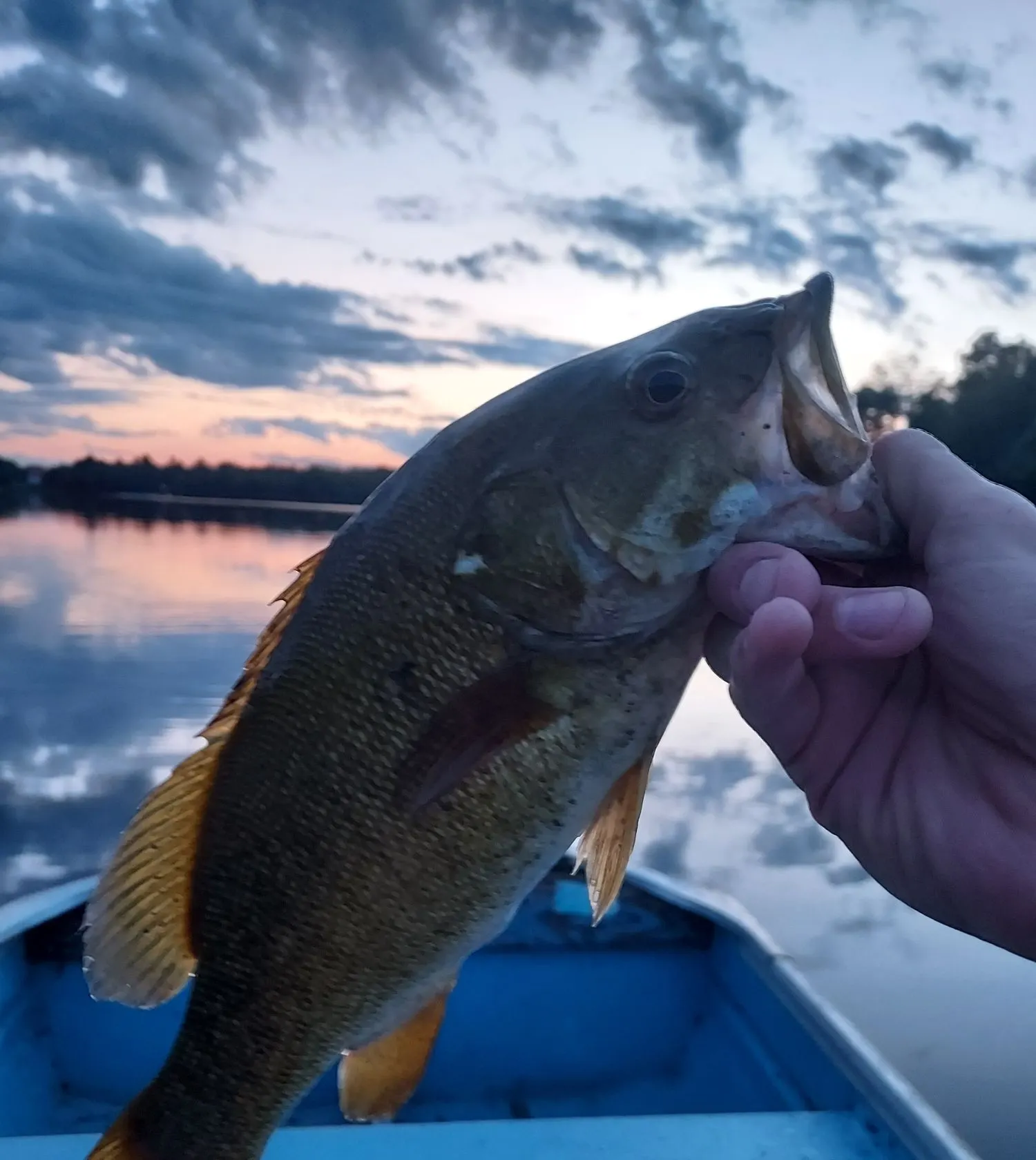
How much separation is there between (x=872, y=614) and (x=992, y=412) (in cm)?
3868

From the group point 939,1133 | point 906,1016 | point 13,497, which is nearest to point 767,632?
point 939,1133

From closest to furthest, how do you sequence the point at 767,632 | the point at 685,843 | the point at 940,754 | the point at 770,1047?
the point at 767,632 < the point at 940,754 < the point at 770,1047 < the point at 685,843

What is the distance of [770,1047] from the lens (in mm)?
4086

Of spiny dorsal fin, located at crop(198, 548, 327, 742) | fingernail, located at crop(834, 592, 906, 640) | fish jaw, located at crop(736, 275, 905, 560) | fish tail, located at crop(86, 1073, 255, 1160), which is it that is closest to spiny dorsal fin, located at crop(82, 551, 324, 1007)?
spiny dorsal fin, located at crop(198, 548, 327, 742)

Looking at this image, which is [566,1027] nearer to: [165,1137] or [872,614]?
[165,1137]

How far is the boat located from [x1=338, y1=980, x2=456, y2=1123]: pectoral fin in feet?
5.73

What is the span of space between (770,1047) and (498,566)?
3.20 metres

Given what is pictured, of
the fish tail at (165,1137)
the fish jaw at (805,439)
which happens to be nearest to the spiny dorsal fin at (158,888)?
the fish tail at (165,1137)

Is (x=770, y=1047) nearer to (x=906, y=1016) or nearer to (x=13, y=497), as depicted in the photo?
(x=906, y=1016)

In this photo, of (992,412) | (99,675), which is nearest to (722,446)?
(99,675)

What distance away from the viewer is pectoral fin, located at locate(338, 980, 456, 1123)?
2.03 meters

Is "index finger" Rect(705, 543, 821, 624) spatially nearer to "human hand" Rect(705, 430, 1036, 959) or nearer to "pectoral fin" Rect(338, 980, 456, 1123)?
"human hand" Rect(705, 430, 1036, 959)

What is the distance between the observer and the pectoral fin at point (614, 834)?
1.93m

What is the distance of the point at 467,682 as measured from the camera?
180cm
